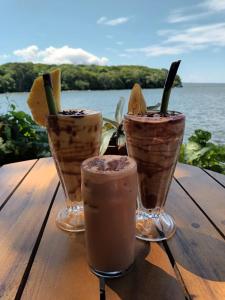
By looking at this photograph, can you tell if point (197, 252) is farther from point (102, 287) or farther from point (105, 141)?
point (105, 141)

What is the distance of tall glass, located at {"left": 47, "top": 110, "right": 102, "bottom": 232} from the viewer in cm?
66

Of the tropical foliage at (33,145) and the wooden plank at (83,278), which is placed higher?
the wooden plank at (83,278)

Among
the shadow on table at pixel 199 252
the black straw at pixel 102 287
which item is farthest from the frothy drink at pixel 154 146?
the black straw at pixel 102 287

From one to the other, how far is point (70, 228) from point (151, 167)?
25cm

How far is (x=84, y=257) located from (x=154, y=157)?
0.84ft

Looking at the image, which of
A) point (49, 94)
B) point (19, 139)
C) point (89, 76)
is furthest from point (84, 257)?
point (89, 76)

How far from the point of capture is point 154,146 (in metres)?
0.64

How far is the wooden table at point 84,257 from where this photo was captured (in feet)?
1.71

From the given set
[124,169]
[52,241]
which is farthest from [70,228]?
[124,169]

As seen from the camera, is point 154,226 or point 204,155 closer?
point 154,226

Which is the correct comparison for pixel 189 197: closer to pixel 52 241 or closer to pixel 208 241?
pixel 208 241

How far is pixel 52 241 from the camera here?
68cm

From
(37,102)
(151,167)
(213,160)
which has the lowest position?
(213,160)

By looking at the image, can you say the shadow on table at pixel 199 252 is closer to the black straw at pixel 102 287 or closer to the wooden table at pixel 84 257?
the wooden table at pixel 84 257
